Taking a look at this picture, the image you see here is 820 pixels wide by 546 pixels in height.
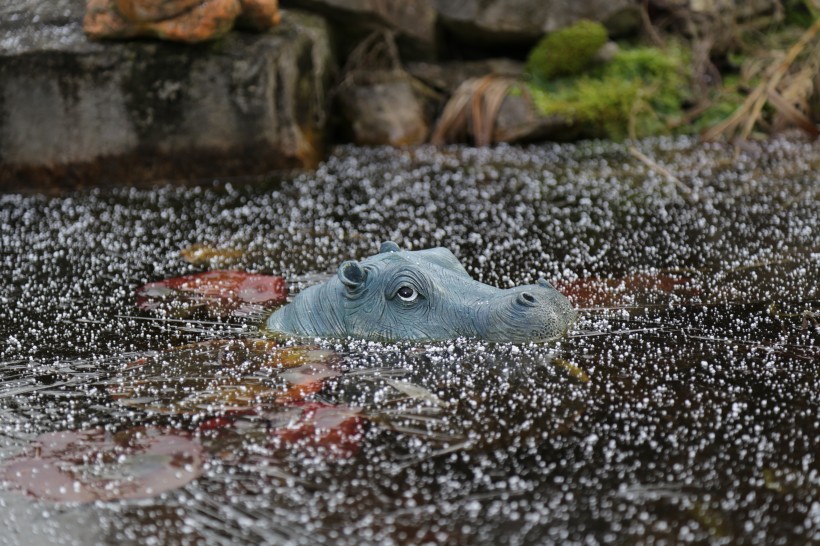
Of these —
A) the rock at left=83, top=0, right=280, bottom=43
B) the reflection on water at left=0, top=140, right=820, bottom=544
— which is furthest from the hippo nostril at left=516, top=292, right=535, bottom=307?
the rock at left=83, top=0, right=280, bottom=43

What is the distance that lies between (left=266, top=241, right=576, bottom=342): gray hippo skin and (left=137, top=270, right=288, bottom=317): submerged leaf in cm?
62

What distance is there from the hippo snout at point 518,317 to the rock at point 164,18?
14.6ft

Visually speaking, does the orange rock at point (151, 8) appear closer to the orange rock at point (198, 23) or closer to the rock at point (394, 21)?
the orange rock at point (198, 23)

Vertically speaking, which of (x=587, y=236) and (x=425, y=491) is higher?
(x=425, y=491)

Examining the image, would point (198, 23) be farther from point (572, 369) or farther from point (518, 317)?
point (572, 369)

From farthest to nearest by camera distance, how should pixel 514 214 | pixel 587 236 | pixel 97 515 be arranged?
pixel 514 214
pixel 587 236
pixel 97 515

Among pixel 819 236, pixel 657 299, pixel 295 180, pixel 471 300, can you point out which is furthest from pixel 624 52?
pixel 471 300

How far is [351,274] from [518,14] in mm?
6328

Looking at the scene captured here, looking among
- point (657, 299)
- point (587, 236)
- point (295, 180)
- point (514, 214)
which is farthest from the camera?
point (295, 180)

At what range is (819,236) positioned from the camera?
18.3 ft

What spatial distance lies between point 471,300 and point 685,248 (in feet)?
6.20

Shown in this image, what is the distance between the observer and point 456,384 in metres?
3.69

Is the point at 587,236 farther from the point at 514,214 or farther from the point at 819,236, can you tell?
the point at 819,236

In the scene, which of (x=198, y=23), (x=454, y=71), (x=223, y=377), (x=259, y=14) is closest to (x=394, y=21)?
(x=454, y=71)
